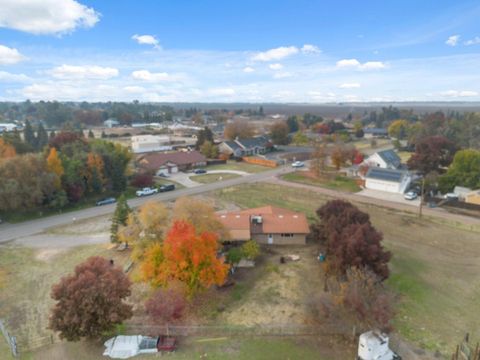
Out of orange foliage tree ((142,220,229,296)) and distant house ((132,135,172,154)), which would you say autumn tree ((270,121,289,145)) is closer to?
distant house ((132,135,172,154))

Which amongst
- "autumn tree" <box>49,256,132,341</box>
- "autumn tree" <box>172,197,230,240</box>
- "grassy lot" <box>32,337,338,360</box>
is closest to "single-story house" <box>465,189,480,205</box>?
"grassy lot" <box>32,337,338,360</box>

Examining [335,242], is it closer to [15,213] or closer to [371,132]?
[15,213]

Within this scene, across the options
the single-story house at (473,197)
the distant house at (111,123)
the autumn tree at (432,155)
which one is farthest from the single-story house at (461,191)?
the distant house at (111,123)

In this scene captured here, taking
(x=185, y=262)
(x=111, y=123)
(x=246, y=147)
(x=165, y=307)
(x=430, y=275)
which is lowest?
(x=430, y=275)

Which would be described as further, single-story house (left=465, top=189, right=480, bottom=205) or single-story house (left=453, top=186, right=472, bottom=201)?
single-story house (left=453, top=186, right=472, bottom=201)

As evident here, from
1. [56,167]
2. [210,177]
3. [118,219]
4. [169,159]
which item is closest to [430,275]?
[118,219]

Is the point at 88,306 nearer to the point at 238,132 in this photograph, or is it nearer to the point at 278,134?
the point at 238,132
